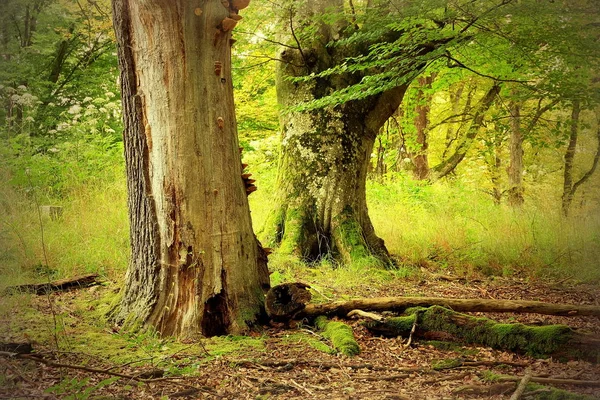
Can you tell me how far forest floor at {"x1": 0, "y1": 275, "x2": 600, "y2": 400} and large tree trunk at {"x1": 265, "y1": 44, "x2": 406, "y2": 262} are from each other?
255 cm

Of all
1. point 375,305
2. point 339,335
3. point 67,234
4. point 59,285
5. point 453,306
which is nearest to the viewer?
point 339,335

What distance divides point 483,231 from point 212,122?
19.1 ft

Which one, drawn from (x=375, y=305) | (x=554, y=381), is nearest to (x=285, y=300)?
(x=375, y=305)

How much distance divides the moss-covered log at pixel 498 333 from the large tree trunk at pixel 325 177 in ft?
8.33

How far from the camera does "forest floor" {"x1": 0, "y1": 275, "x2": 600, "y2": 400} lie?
262cm

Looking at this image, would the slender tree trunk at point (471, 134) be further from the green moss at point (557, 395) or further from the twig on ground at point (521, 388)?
the green moss at point (557, 395)

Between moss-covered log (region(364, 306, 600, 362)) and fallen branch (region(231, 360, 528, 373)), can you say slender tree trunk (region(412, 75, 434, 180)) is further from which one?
fallen branch (region(231, 360, 528, 373))

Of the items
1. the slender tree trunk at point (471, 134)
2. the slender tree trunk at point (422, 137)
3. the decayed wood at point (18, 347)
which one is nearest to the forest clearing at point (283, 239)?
the decayed wood at point (18, 347)

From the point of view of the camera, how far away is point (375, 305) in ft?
13.1

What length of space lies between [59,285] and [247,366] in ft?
8.73

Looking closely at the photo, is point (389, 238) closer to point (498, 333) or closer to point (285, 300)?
point (285, 300)

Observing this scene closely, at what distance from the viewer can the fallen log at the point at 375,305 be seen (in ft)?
11.8

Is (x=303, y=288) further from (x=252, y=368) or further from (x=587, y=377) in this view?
(x=587, y=377)

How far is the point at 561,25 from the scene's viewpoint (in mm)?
5441
